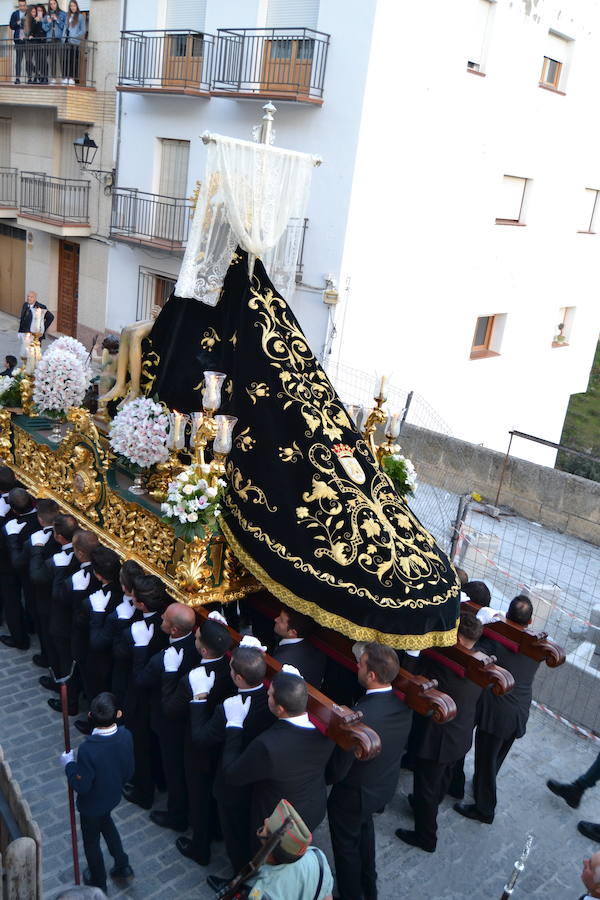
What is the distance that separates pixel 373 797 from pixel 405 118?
1123 centimetres

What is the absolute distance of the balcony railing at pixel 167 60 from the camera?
47.2ft

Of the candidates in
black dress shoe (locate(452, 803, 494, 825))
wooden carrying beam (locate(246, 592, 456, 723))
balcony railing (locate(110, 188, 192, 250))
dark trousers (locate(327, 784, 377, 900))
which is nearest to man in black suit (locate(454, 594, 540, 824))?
black dress shoe (locate(452, 803, 494, 825))

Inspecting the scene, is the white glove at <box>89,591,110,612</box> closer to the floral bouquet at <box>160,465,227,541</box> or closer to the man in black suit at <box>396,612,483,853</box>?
the floral bouquet at <box>160,465,227,541</box>

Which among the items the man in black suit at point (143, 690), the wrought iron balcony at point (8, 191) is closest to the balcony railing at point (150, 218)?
the wrought iron balcony at point (8, 191)

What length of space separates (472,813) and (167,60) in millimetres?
14438

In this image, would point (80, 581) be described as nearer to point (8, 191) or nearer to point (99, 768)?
point (99, 768)

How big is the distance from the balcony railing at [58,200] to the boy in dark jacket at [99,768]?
49.8 feet

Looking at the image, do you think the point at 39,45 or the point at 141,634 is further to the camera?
the point at 39,45

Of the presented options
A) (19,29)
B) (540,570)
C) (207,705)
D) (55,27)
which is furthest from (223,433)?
(19,29)

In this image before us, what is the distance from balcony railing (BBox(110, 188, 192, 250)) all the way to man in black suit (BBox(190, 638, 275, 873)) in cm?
1189

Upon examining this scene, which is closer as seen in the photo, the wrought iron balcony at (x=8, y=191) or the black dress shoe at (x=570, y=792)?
the black dress shoe at (x=570, y=792)

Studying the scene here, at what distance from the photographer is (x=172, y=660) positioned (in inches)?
176

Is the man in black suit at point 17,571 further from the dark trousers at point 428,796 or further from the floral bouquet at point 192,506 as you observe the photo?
the dark trousers at point 428,796

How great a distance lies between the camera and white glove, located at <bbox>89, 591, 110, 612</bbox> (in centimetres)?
510
